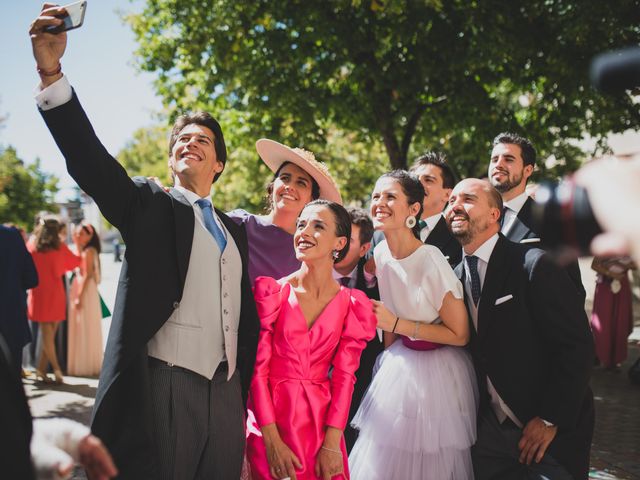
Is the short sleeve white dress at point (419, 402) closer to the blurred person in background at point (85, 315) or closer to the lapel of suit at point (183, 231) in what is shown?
the lapel of suit at point (183, 231)

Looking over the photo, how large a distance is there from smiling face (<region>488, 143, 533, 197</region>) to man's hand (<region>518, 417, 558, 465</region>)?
212 cm

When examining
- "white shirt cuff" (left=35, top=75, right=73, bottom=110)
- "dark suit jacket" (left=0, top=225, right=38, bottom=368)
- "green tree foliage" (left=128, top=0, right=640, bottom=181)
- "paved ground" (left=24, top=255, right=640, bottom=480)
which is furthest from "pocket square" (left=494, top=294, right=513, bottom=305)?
"green tree foliage" (left=128, top=0, right=640, bottom=181)

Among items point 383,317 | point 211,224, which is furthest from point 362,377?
point 211,224

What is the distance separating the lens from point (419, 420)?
124 inches

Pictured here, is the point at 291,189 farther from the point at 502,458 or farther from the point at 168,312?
the point at 502,458

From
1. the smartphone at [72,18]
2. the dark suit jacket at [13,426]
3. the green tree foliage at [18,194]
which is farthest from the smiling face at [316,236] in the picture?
the green tree foliage at [18,194]

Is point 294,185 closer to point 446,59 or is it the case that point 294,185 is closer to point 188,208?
point 188,208

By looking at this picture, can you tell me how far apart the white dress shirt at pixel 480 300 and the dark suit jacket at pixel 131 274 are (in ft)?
5.45

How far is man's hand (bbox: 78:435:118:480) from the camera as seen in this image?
1.67 m

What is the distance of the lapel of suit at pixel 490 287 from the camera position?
3.15m

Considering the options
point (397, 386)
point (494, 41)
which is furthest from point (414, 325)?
point (494, 41)

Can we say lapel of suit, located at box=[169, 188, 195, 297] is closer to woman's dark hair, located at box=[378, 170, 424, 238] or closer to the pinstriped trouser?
the pinstriped trouser

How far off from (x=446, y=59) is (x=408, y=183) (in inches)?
256

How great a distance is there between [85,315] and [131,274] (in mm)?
6795
